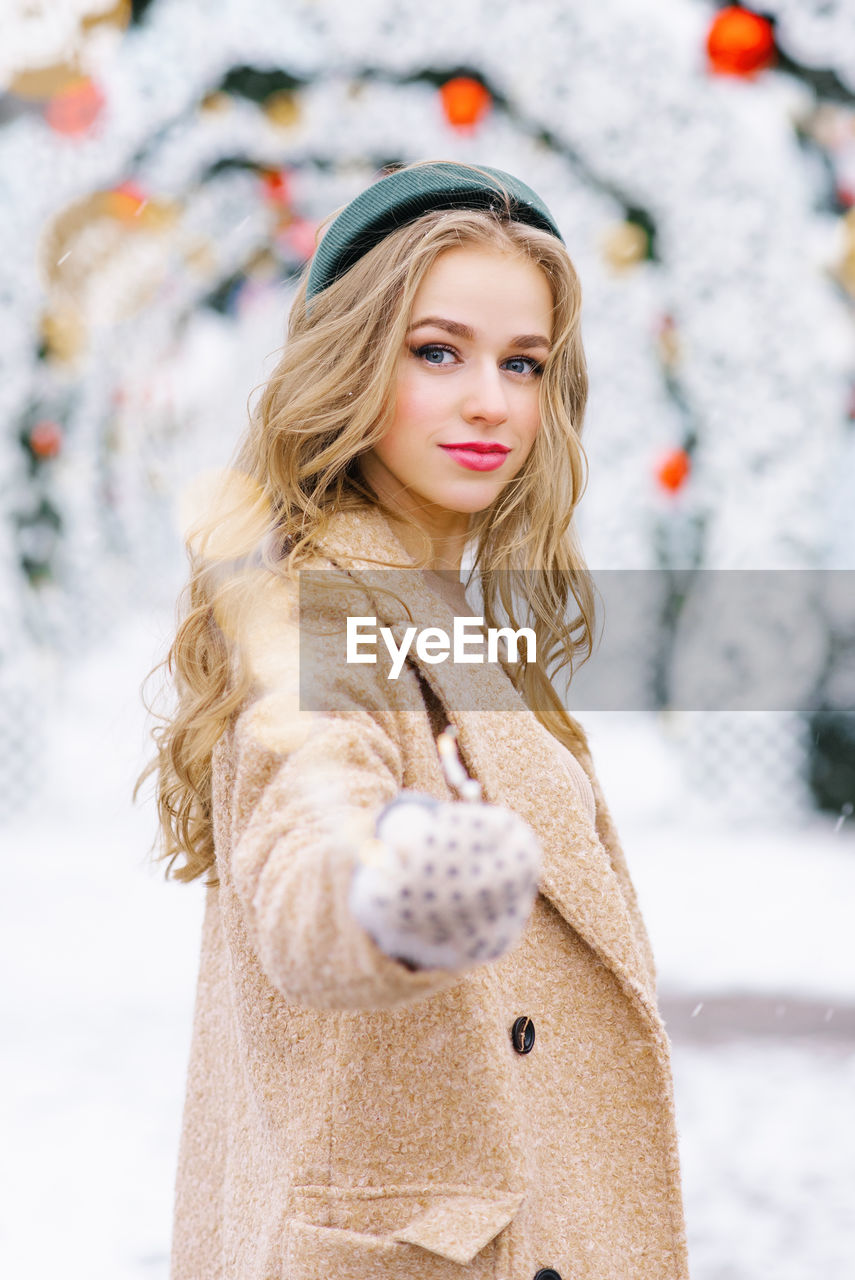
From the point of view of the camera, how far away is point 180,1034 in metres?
3.65

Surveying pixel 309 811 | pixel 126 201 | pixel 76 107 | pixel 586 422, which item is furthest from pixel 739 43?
pixel 309 811

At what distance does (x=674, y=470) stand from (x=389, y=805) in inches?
227

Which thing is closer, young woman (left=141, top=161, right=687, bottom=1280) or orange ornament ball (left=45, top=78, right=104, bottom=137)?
young woman (left=141, top=161, right=687, bottom=1280)

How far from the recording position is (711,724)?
6.57 metres

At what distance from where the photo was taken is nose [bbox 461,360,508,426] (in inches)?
42.6

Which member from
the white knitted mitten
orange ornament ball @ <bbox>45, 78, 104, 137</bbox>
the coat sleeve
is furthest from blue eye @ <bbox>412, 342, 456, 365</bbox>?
orange ornament ball @ <bbox>45, 78, 104, 137</bbox>

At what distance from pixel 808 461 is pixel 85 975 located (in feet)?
13.6

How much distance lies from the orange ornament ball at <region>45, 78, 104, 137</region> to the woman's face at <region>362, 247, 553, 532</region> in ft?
12.0

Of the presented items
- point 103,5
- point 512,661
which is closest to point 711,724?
point 103,5

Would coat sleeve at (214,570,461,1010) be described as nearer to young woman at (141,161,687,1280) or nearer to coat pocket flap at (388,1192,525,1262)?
young woman at (141,161,687,1280)

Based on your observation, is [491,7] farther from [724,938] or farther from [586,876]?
[586,876]

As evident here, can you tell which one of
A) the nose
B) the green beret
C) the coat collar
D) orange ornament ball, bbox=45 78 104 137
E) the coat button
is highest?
orange ornament ball, bbox=45 78 104 137

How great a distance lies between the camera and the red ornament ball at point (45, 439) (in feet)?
19.6

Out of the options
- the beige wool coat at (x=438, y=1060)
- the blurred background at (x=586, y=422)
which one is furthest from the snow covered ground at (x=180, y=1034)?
the beige wool coat at (x=438, y=1060)
